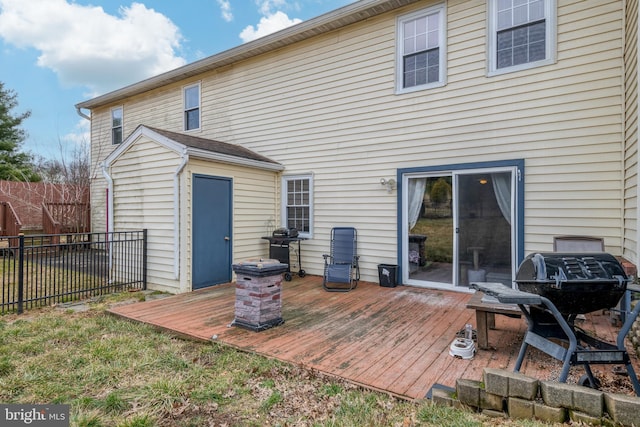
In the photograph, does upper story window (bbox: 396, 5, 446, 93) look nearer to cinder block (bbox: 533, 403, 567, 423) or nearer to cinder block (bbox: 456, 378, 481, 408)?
cinder block (bbox: 456, 378, 481, 408)


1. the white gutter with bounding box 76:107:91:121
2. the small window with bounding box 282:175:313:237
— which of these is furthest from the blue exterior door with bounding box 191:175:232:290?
the white gutter with bounding box 76:107:91:121

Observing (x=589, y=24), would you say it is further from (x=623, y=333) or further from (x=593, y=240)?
(x=623, y=333)

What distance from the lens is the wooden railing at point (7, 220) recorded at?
1040cm

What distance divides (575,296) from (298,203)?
A: 18.9 ft

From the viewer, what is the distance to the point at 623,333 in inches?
85.1

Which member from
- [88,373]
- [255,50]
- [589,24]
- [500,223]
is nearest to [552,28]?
[589,24]

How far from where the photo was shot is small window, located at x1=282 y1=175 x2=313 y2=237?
7371 mm

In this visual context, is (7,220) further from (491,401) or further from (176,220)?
(491,401)

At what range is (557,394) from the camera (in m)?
2.04

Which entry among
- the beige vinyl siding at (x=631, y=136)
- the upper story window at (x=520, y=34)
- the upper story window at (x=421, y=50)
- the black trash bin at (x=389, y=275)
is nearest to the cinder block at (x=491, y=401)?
the beige vinyl siding at (x=631, y=136)

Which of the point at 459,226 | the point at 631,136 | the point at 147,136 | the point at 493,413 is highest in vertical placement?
the point at 147,136

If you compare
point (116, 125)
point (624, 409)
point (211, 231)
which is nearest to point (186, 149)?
point (211, 231)

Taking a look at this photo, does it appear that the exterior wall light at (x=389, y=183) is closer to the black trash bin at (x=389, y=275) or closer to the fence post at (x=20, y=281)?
the black trash bin at (x=389, y=275)

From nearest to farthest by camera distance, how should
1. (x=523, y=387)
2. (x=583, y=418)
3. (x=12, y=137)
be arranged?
(x=583, y=418) → (x=523, y=387) → (x=12, y=137)
